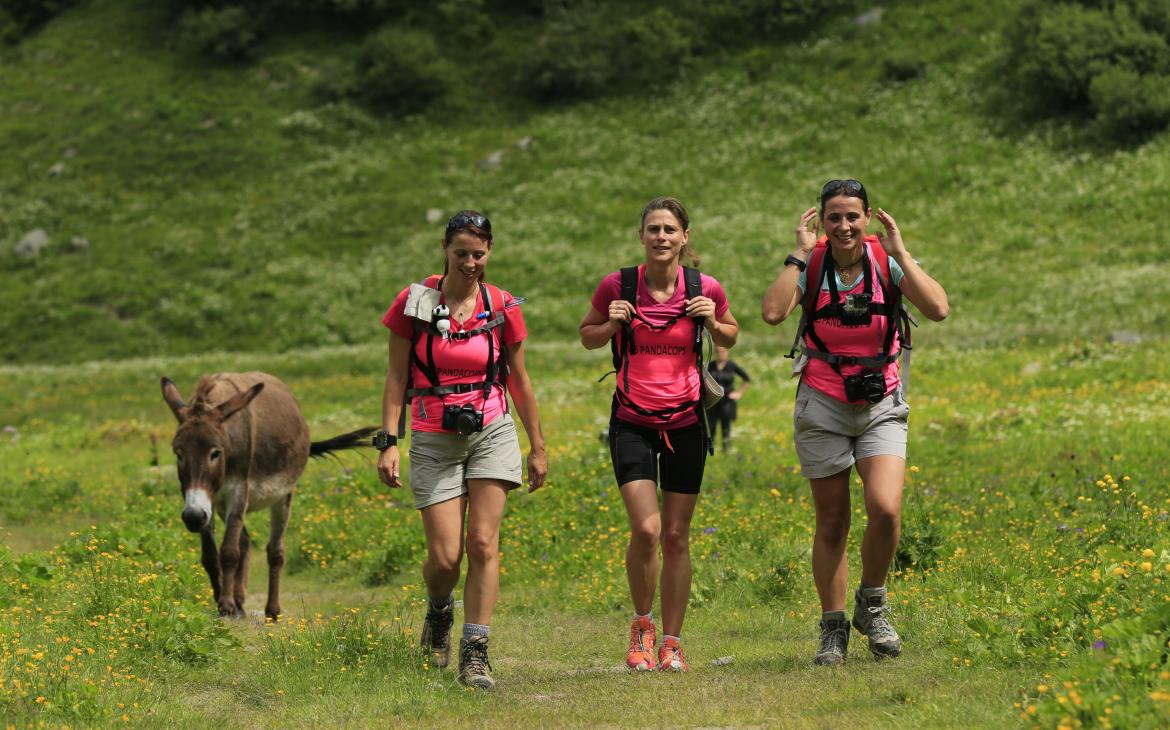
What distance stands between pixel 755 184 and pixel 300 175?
73.1ft

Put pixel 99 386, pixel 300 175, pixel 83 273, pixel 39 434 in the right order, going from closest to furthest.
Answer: pixel 39 434, pixel 99 386, pixel 83 273, pixel 300 175

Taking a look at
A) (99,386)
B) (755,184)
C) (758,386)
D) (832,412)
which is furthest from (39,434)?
(755,184)

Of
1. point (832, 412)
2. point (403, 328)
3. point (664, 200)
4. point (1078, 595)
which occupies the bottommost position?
point (1078, 595)

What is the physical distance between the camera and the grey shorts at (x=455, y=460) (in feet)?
25.6

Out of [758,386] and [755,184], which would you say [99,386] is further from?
[755,184]

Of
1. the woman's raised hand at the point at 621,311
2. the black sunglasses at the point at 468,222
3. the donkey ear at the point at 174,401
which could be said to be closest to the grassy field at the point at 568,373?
the donkey ear at the point at 174,401

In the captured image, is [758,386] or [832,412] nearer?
[832,412]

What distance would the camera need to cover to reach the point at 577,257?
45375mm

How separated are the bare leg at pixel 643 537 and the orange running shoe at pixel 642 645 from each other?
85 mm

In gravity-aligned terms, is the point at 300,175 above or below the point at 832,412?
above

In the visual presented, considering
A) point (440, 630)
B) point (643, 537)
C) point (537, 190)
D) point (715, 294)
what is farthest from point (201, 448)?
point (537, 190)

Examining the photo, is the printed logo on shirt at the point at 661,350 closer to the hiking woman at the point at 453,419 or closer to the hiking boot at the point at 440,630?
the hiking woman at the point at 453,419

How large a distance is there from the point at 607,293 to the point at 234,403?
4.36 meters

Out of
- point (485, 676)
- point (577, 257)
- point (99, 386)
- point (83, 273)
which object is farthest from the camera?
point (83, 273)
